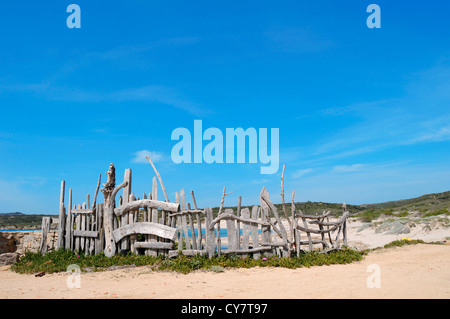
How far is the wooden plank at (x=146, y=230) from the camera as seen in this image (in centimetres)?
1188

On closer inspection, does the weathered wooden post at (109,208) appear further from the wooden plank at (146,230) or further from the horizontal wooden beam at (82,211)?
the horizontal wooden beam at (82,211)

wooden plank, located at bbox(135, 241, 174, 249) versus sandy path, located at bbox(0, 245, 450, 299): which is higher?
wooden plank, located at bbox(135, 241, 174, 249)

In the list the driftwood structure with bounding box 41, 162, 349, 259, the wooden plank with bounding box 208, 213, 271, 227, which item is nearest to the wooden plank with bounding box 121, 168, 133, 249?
the driftwood structure with bounding box 41, 162, 349, 259

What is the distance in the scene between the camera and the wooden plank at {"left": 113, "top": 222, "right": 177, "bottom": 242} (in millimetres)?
11883

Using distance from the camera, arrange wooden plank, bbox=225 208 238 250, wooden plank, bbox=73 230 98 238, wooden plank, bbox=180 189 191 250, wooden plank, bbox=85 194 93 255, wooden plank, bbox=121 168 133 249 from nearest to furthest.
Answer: wooden plank, bbox=225 208 238 250 < wooden plank, bbox=180 189 191 250 < wooden plank, bbox=121 168 133 249 < wooden plank, bbox=73 230 98 238 < wooden plank, bbox=85 194 93 255

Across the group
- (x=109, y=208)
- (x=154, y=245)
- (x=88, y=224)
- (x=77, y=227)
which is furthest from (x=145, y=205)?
(x=77, y=227)

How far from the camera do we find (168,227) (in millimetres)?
11914

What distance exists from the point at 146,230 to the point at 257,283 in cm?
535

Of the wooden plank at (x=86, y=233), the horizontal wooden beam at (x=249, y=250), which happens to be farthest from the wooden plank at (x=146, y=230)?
the horizontal wooden beam at (x=249, y=250)

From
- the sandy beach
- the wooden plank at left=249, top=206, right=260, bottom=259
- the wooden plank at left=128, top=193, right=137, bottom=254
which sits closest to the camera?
the sandy beach

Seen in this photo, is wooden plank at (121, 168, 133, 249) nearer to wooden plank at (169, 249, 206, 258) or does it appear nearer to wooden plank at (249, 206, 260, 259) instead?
wooden plank at (169, 249, 206, 258)
